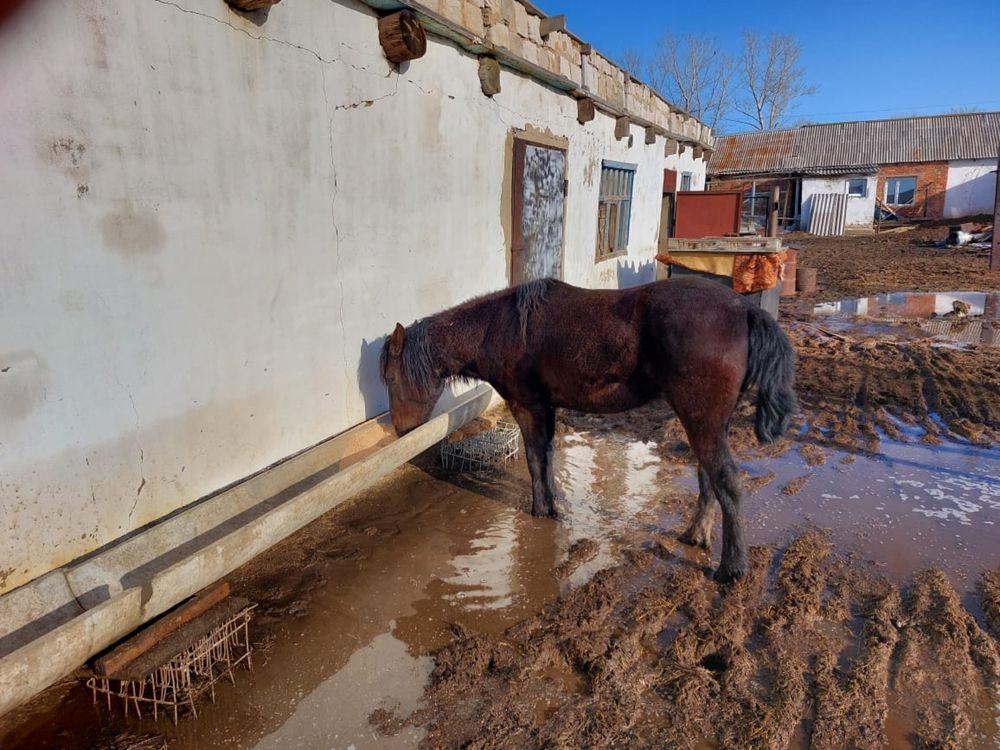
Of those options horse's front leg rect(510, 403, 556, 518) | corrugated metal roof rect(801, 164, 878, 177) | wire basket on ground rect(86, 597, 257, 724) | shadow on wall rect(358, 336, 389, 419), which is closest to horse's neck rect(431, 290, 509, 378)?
horse's front leg rect(510, 403, 556, 518)

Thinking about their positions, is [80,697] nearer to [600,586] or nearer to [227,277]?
[227,277]

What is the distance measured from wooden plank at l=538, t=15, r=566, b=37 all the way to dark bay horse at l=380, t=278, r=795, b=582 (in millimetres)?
3902

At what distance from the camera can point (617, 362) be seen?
3.78 m

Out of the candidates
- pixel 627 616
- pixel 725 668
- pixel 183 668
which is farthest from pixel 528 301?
pixel 183 668

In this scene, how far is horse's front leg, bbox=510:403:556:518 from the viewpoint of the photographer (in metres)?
4.28

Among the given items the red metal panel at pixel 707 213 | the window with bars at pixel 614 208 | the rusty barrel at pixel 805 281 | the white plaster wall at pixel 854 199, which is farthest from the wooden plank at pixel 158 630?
the white plaster wall at pixel 854 199

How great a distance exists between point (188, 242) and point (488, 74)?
3557mm

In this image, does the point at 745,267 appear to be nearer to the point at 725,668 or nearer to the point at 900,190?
the point at 725,668

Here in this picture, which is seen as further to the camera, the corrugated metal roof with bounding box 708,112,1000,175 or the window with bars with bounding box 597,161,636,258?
the corrugated metal roof with bounding box 708,112,1000,175

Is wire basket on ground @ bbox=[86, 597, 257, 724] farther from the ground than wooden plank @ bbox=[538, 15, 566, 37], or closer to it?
closer to it

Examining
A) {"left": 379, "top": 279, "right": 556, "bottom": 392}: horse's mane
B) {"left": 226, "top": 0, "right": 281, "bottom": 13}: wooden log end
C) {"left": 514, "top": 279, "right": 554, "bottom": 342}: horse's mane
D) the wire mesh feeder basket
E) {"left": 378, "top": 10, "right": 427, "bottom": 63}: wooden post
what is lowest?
the wire mesh feeder basket

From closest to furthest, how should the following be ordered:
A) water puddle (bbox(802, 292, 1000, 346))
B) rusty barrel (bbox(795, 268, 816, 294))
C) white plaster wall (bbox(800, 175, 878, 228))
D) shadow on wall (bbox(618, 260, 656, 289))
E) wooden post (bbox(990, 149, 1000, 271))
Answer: water puddle (bbox(802, 292, 1000, 346)), shadow on wall (bbox(618, 260, 656, 289)), rusty barrel (bbox(795, 268, 816, 294)), wooden post (bbox(990, 149, 1000, 271)), white plaster wall (bbox(800, 175, 878, 228))

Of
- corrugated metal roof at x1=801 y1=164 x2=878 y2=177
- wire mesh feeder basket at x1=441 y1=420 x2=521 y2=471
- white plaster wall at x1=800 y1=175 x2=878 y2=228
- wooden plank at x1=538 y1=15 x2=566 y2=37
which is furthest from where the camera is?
white plaster wall at x1=800 y1=175 x2=878 y2=228

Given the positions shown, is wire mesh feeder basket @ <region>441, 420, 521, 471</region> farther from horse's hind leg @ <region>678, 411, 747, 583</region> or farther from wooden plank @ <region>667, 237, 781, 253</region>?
wooden plank @ <region>667, 237, 781, 253</region>
